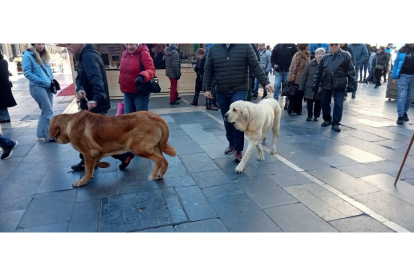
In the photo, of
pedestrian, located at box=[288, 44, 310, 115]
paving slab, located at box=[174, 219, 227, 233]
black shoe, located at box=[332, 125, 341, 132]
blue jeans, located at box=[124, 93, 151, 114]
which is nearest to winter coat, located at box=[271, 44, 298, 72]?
pedestrian, located at box=[288, 44, 310, 115]

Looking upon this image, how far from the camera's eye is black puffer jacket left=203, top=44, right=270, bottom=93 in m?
4.75

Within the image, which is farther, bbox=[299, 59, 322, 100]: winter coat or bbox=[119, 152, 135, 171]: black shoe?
bbox=[299, 59, 322, 100]: winter coat

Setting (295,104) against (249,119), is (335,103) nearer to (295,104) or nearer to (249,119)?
(295,104)

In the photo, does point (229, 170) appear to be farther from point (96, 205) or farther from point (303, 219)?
point (96, 205)

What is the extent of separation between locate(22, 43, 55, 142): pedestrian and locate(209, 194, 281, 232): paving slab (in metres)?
4.65

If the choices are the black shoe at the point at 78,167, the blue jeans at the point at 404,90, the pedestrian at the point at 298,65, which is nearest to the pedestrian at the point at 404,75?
the blue jeans at the point at 404,90

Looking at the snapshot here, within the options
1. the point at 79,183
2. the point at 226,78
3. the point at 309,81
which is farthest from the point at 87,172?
the point at 309,81

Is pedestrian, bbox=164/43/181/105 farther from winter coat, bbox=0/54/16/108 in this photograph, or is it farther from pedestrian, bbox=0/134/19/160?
pedestrian, bbox=0/134/19/160

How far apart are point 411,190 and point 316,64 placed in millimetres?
4809

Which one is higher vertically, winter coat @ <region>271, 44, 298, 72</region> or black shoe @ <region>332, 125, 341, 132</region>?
winter coat @ <region>271, 44, 298, 72</region>

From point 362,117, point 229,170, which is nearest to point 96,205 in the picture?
point 229,170

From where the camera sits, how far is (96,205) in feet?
11.8

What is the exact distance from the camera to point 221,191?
3.93 m

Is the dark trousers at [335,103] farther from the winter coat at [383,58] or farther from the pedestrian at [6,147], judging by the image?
the winter coat at [383,58]
